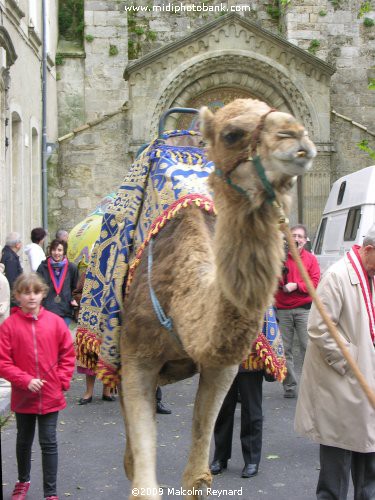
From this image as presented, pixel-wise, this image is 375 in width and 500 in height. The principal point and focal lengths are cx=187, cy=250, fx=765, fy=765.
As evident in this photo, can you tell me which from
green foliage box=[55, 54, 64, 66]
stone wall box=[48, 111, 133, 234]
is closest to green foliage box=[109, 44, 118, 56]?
green foliage box=[55, 54, 64, 66]

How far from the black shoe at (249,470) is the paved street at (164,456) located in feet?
0.17

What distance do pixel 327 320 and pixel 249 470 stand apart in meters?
3.85

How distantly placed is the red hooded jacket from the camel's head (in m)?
2.66

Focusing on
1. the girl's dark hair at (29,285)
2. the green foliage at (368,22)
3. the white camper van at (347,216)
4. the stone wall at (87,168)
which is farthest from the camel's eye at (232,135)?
the green foliage at (368,22)

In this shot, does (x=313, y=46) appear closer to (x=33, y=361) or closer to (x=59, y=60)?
(x=59, y=60)

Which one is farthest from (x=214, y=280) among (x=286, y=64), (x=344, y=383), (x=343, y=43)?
(x=343, y=43)

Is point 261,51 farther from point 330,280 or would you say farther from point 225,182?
point 225,182

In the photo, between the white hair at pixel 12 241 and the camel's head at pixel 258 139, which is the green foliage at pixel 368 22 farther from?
the camel's head at pixel 258 139

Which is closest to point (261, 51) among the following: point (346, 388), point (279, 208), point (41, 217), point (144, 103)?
point (144, 103)

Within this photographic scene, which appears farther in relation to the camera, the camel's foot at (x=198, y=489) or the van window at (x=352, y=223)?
the van window at (x=352, y=223)

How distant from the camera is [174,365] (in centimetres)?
462

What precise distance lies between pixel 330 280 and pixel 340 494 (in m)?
1.35

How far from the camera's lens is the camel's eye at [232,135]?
10.3ft

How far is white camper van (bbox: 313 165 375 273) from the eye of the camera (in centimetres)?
1147
